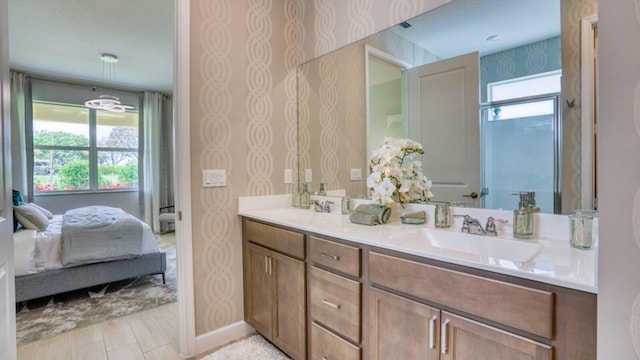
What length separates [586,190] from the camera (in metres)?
1.18

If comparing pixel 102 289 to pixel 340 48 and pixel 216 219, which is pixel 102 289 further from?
pixel 340 48

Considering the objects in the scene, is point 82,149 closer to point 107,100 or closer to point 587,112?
point 107,100

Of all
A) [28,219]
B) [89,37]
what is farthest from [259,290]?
[89,37]

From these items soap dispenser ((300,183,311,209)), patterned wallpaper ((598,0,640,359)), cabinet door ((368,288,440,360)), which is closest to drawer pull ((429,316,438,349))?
cabinet door ((368,288,440,360))

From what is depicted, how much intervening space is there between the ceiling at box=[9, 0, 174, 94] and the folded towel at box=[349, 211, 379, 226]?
2723 millimetres

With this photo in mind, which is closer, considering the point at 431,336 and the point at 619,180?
the point at 619,180

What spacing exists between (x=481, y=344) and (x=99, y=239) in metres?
3.17

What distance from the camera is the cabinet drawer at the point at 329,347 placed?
53.1 inches

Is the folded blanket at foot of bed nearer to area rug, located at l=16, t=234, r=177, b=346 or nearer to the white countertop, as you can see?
area rug, located at l=16, t=234, r=177, b=346

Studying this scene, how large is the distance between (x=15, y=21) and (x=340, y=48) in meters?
3.40

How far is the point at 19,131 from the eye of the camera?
455 centimetres

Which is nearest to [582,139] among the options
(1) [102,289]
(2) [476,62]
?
(2) [476,62]

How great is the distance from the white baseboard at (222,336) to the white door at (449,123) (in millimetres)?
1555

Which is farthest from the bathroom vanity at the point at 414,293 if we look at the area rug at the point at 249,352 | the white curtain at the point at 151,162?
the white curtain at the point at 151,162
